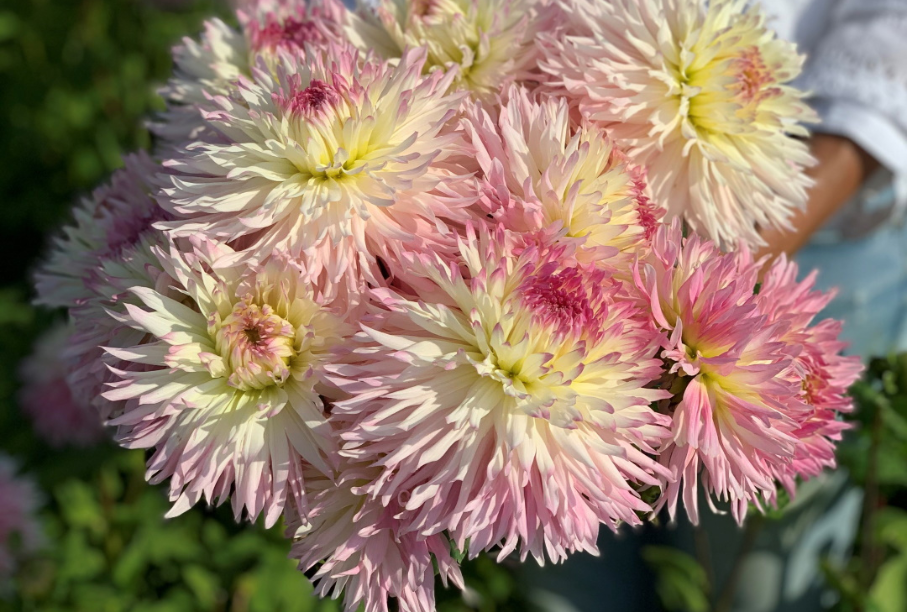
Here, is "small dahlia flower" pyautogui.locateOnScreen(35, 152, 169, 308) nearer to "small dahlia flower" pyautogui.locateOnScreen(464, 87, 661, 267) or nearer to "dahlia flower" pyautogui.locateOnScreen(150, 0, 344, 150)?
"dahlia flower" pyautogui.locateOnScreen(150, 0, 344, 150)

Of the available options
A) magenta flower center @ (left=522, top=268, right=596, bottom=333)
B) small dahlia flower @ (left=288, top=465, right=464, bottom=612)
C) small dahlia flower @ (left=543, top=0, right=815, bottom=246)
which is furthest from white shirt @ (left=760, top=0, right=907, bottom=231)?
small dahlia flower @ (left=288, top=465, right=464, bottom=612)

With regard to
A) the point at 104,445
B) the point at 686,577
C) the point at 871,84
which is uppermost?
the point at 871,84

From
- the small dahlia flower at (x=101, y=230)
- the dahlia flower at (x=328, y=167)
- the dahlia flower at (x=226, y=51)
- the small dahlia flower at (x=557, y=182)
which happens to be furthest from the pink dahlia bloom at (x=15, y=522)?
the small dahlia flower at (x=557, y=182)

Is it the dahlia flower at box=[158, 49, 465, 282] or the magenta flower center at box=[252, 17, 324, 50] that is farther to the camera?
the magenta flower center at box=[252, 17, 324, 50]

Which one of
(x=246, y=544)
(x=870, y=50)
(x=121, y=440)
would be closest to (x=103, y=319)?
(x=121, y=440)

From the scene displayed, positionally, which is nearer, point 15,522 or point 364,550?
point 364,550

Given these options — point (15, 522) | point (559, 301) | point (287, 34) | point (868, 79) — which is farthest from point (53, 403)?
point (868, 79)

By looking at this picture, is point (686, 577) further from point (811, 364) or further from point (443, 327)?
point (443, 327)

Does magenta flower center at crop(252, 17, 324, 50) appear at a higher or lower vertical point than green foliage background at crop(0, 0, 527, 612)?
higher

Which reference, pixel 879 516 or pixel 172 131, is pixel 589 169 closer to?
pixel 172 131
